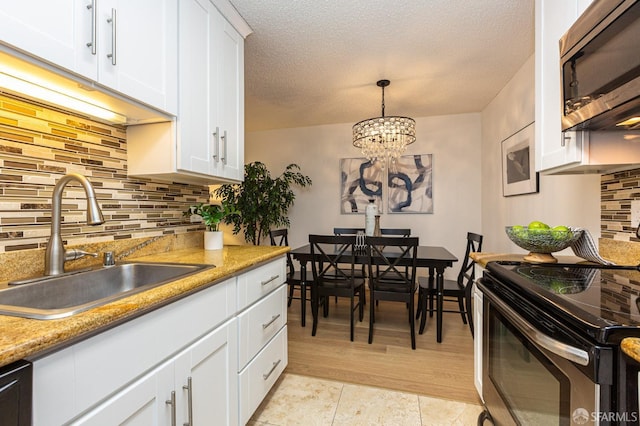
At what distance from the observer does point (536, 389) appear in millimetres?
926

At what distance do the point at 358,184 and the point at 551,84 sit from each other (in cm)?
280

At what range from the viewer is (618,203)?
1.52 meters

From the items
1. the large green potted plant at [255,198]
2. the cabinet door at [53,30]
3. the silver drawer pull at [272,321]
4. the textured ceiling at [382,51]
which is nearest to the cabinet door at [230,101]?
the textured ceiling at [382,51]

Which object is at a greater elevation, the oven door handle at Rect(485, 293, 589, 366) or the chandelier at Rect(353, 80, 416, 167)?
the chandelier at Rect(353, 80, 416, 167)

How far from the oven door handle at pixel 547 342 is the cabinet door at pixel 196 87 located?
1536 millimetres

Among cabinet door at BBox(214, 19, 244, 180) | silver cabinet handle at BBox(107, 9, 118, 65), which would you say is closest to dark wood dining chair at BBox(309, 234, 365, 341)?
cabinet door at BBox(214, 19, 244, 180)

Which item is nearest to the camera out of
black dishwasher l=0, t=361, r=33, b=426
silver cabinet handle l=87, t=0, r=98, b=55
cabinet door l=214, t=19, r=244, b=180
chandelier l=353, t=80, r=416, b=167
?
black dishwasher l=0, t=361, r=33, b=426

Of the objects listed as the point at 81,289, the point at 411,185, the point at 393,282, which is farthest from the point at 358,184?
the point at 81,289

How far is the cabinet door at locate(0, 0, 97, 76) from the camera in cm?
80

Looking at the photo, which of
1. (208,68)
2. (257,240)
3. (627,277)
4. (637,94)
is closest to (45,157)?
(208,68)

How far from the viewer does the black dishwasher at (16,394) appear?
52 cm

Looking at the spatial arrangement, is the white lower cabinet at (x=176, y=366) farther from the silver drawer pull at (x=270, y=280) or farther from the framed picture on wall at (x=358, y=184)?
the framed picture on wall at (x=358, y=184)

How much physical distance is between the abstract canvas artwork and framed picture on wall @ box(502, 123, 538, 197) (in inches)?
38.6

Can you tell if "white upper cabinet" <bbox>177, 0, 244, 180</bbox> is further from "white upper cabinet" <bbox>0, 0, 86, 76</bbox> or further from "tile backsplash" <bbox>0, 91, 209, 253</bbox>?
"white upper cabinet" <bbox>0, 0, 86, 76</bbox>
